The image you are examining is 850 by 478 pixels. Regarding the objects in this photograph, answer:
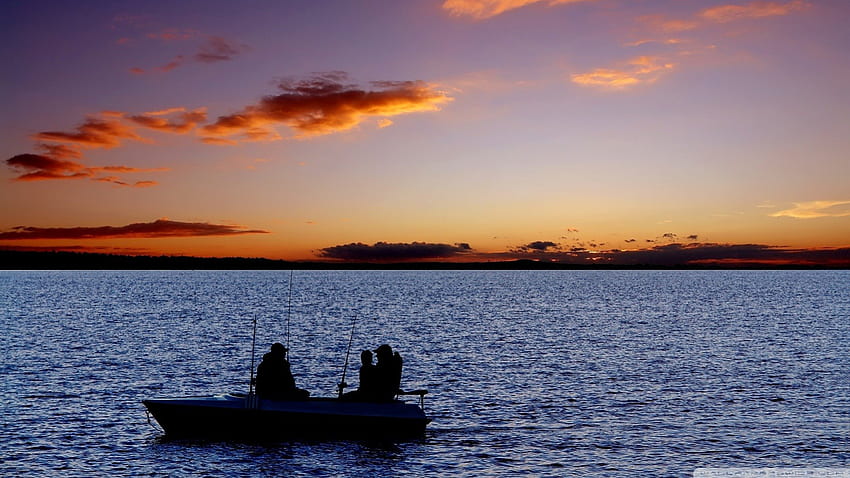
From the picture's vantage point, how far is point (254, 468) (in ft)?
74.1

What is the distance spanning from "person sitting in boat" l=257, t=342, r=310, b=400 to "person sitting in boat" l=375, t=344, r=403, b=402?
8.63ft

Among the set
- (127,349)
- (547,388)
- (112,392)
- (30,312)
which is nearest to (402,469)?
(547,388)

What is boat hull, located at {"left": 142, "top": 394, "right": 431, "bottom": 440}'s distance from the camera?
2578 centimetres

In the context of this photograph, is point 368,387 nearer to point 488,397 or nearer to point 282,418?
point 282,418

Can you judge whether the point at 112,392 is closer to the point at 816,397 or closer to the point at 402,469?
the point at 402,469

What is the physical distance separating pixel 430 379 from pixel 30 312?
80.8 meters

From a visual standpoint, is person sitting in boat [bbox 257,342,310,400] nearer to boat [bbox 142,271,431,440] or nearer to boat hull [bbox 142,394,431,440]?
boat [bbox 142,271,431,440]

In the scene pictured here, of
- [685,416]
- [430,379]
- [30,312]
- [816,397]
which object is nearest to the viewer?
[685,416]

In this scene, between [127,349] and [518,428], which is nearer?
[518,428]

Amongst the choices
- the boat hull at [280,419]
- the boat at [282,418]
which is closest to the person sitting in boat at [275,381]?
the boat at [282,418]

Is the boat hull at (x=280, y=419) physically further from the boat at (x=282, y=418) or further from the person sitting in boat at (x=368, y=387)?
the person sitting in boat at (x=368, y=387)

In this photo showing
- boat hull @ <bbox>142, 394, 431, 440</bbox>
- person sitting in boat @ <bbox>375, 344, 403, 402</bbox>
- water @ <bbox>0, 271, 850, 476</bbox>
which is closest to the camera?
water @ <bbox>0, 271, 850, 476</bbox>

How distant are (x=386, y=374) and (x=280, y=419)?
4.09 m

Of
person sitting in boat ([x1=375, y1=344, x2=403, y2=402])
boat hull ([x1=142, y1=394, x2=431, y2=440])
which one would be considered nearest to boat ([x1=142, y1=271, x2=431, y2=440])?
boat hull ([x1=142, y1=394, x2=431, y2=440])
